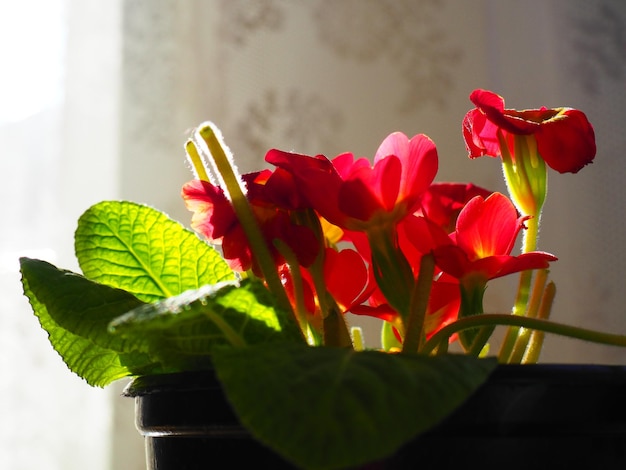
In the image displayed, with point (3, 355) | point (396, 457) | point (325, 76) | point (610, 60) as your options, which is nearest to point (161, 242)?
point (396, 457)

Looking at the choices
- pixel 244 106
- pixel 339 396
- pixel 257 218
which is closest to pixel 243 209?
pixel 257 218

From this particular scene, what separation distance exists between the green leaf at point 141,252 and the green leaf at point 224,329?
90mm

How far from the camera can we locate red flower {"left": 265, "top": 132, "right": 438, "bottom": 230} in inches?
14.0

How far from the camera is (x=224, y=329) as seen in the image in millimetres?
328

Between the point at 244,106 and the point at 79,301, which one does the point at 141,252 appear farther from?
the point at 244,106

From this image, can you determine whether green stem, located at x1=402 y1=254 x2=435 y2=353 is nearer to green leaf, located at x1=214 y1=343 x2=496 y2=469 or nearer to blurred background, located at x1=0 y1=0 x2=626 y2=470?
green leaf, located at x1=214 y1=343 x2=496 y2=469

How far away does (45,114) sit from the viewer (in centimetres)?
86

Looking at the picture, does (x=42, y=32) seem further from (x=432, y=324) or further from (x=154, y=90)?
(x=432, y=324)

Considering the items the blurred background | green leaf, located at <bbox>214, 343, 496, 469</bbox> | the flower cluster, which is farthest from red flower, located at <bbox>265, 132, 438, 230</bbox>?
the blurred background

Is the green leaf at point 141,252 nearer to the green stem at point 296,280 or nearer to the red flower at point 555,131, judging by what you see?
the green stem at point 296,280

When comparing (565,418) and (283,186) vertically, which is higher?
(283,186)

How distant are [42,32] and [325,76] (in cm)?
35

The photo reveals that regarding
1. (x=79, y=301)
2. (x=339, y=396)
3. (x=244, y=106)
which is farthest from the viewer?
(x=244, y=106)

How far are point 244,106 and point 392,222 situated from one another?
0.56 m
